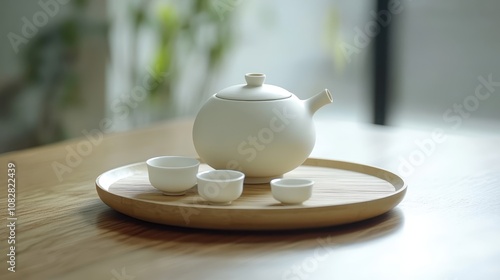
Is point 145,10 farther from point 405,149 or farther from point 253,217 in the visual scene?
point 253,217

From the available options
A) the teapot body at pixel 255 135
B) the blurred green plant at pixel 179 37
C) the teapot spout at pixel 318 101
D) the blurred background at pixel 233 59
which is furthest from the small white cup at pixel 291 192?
the blurred green plant at pixel 179 37

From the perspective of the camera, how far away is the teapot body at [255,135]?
1.43 metres

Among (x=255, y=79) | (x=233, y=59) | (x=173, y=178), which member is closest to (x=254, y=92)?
(x=255, y=79)

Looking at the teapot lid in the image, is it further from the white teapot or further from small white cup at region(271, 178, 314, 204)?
small white cup at region(271, 178, 314, 204)

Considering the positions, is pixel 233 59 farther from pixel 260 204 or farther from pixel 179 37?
pixel 260 204

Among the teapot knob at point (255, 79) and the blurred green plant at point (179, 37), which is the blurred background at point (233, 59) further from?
the teapot knob at point (255, 79)

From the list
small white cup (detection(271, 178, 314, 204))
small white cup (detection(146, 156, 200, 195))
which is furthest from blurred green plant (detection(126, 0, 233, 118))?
small white cup (detection(271, 178, 314, 204))

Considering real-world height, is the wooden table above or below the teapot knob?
below

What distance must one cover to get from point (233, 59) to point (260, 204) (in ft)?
7.55

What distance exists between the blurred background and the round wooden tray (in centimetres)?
135

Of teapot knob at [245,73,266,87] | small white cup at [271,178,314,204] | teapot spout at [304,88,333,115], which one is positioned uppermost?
teapot knob at [245,73,266,87]

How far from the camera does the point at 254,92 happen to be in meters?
1.48

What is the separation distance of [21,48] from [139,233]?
163 centimetres

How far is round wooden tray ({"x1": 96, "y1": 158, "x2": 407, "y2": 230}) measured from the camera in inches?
50.0
